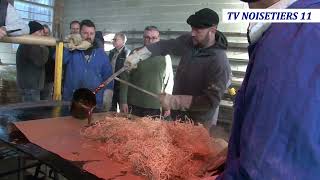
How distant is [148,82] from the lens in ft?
15.5

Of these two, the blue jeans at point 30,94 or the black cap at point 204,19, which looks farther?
the blue jeans at point 30,94

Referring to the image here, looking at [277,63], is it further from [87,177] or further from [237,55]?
[237,55]

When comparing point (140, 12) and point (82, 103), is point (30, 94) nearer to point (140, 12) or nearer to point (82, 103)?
point (82, 103)

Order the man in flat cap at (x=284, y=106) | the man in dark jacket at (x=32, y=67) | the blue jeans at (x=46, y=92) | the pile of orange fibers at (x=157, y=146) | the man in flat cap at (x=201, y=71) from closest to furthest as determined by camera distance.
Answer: the man in flat cap at (x=284, y=106)
the pile of orange fibers at (x=157, y=146)
the man in flat cap at (x=201, y=71)
the man in dark jacket at (x=32, y=67)
the blue jeans at (x=46, y=92)

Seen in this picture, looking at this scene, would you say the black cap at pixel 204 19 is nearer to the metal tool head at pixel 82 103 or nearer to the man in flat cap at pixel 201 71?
the man in flat cap at pixel 201 71

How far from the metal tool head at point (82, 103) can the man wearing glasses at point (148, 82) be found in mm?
1933

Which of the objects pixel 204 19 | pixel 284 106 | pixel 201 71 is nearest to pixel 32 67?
pixel 201 71

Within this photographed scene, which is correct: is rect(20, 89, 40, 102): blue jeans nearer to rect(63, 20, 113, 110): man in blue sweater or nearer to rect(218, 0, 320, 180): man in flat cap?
rect(63, 20, 113, 110): man in blue sweater

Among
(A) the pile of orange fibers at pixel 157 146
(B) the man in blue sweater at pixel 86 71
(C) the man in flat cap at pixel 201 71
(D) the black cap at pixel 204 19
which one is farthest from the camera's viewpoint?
(B) the man in blue sweater at pixel 86 71

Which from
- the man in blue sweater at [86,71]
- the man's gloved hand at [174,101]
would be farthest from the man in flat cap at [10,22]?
the man's gloved hand at [174,101]

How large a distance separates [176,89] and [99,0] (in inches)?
276

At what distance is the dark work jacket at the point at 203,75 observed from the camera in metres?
3.21

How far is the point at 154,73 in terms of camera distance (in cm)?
475

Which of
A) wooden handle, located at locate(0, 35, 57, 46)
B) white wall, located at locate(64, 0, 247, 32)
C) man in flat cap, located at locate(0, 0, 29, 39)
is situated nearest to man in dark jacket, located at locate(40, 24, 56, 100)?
wooden handle, located at locate(0, 35, 57, 46)
